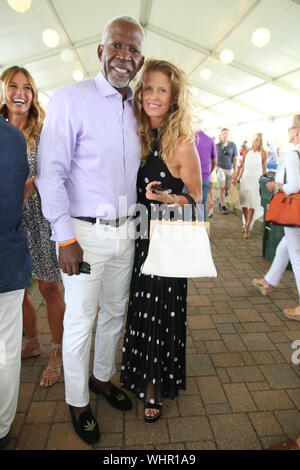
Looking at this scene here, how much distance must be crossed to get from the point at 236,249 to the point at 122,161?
3984 millimetres

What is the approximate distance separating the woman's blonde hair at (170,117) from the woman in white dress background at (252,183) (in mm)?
4454

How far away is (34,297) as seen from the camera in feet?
11.4

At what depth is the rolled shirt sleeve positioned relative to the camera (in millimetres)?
1514

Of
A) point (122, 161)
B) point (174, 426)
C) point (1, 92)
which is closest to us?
point (1, 92)

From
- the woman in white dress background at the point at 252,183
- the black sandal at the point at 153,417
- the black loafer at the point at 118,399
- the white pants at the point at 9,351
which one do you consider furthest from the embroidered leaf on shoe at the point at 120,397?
the woman in white dress background at the point at 252,183

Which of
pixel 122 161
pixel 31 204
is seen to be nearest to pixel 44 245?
pixel 31 204

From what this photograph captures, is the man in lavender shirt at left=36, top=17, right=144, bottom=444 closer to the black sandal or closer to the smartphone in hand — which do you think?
the smartphone in hand

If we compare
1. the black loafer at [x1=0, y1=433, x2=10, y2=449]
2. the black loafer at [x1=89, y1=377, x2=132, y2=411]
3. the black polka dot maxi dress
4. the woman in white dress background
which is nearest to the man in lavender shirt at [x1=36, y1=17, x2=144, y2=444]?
the black polka dot maxi dress

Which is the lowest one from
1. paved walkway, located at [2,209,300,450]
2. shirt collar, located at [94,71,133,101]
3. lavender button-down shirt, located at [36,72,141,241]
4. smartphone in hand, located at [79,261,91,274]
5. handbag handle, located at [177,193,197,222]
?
paved walkway, located at [2,209,300,450]

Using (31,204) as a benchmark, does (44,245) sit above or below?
below

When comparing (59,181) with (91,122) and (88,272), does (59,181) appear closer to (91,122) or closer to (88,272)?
(91,122)

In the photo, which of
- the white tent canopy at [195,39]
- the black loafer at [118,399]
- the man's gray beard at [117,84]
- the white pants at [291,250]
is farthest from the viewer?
the white tent canopy at [195,39]

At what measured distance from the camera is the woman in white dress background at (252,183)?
595cm

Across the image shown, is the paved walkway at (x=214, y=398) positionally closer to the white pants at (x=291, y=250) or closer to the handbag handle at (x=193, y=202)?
the white pants at (x=291, y=250)
